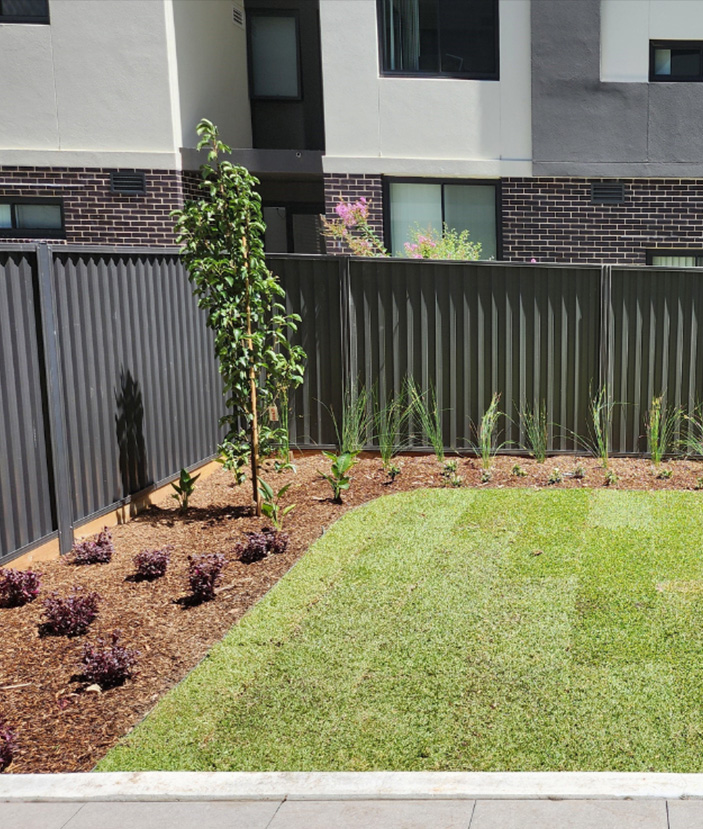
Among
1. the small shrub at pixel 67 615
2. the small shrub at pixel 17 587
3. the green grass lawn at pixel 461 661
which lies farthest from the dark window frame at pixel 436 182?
the small shrub at pixel 67 615

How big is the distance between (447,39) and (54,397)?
9.43 meters

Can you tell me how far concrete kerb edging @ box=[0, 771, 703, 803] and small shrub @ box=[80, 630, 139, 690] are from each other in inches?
33.4

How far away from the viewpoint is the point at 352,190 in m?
13.7

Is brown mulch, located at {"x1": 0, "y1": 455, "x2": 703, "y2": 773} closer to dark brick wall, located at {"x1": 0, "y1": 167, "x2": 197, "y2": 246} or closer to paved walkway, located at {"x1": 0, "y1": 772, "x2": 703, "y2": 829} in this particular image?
paved walkway, located at {"x1": 0, "y1": 772, "x2": 703, "y2": 829}

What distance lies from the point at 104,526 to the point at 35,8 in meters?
8.85

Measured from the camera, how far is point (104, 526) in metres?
7.43

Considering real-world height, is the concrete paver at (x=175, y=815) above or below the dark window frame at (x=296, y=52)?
below

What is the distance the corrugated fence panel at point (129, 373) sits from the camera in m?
7.02

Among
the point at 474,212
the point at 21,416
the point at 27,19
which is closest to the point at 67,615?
the point at 21,416

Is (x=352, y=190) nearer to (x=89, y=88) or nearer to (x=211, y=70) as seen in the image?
(x=211, y=70)

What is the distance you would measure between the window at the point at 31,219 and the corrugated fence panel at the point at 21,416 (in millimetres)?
7874

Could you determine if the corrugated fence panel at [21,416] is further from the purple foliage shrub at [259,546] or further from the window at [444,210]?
the window at [444,210]

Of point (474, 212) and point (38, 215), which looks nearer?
point (38, 215)

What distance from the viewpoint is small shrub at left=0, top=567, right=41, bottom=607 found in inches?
229
